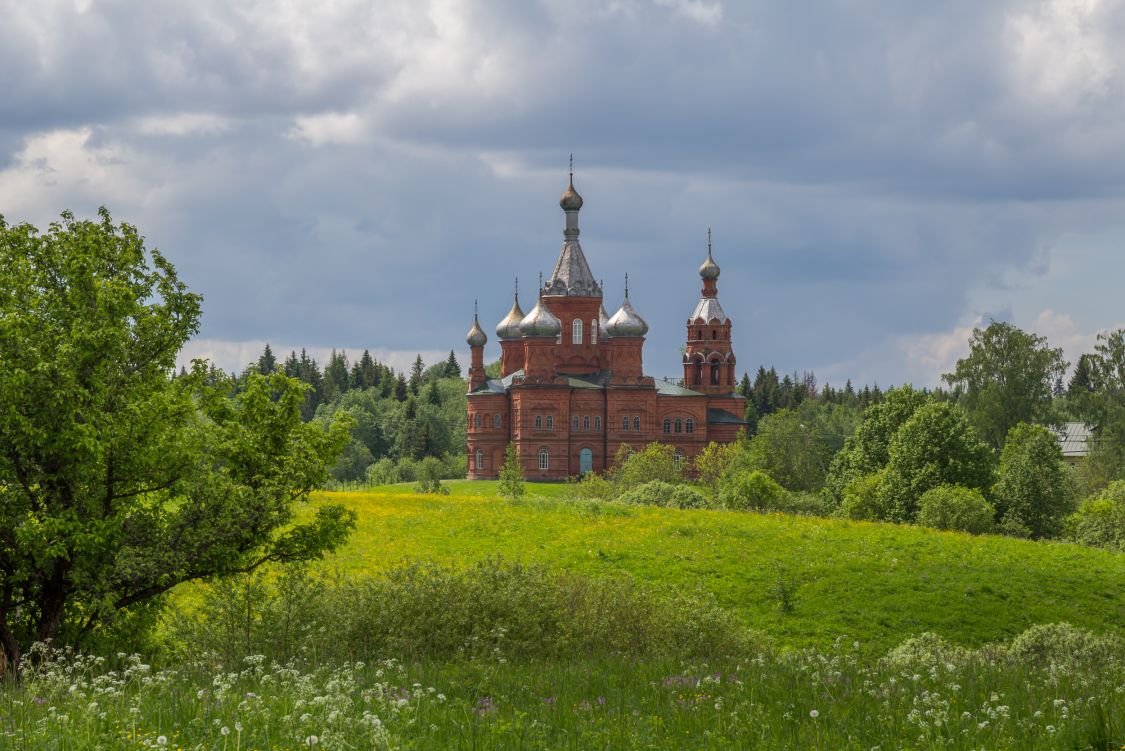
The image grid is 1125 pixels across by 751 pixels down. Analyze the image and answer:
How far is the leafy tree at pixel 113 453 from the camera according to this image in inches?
663

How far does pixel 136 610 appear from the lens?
18625 millimetres

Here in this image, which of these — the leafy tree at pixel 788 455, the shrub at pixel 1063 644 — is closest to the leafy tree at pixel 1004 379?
the leafy tree at pixel 788 455

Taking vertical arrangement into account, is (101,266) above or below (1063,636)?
above

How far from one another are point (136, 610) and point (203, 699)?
8152mm

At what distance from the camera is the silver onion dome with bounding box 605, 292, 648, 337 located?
95.9m

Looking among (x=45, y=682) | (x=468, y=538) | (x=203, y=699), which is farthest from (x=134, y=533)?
(x=468, y=538)

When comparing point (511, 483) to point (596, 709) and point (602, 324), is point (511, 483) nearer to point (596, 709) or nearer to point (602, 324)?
point (602, 324)

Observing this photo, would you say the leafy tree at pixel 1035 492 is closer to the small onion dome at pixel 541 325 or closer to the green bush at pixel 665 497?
the green bush at pixel 665 497

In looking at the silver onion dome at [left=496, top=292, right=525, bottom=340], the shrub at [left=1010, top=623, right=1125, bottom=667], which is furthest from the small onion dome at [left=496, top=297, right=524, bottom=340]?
the shrub at [left=1010, top=623, right=1125, bottom=667]

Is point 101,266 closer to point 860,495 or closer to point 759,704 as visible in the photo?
point 759,704

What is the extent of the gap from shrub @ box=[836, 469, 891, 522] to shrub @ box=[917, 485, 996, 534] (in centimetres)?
708

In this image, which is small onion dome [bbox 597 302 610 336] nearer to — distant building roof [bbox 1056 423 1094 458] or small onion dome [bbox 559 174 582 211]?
small onion dome [bbox 559 174 582 211]

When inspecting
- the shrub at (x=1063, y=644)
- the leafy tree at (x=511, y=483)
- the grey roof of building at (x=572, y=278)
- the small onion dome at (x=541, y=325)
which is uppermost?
the grey roof of building at (x=572, y=278)

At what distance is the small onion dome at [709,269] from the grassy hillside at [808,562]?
5998 centimetres
